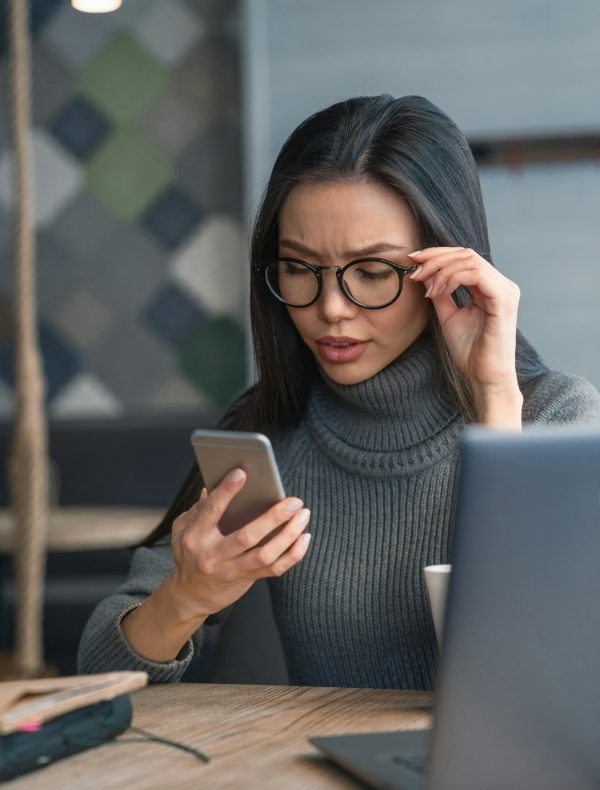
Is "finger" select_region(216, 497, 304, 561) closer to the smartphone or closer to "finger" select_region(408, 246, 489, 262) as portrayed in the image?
the smartphone

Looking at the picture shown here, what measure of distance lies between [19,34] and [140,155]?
131 centimetres

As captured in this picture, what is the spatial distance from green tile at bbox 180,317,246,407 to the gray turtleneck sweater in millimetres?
2142

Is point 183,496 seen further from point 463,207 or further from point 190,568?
point 463,207

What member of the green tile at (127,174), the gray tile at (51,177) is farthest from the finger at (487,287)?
the gray tile at (51,177)

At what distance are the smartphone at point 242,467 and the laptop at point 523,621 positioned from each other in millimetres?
342

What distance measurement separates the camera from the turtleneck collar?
4.70 feet

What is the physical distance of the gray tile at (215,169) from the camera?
3580 millimetres

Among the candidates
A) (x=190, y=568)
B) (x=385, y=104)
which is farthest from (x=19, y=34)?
(x=190, y=568)

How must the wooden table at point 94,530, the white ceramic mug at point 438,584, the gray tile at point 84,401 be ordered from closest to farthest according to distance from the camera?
the white ceramic mug at point 438,584 → the wooden table at point 94,530 → the gray tile at point 84,401

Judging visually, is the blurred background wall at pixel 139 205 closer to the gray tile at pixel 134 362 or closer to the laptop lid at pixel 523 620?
the gray tile at pixel 134 362

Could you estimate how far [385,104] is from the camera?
4.84 ft

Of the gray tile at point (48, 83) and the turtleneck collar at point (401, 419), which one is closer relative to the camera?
the turtleneck collar at point (401, 419)

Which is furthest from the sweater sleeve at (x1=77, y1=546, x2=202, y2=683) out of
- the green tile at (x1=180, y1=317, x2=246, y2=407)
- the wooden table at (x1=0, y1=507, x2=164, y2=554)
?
the green tile at (x1=180, y1=317, x2=246, y2=407)

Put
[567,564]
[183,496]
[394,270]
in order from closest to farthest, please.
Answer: [567,564] → [394,270] → [183,496]
